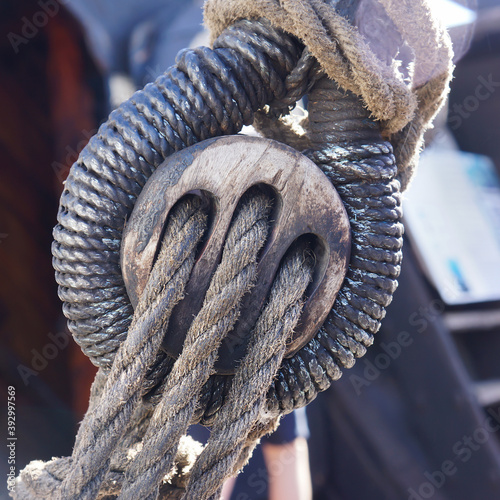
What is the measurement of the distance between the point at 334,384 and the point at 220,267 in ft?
3.31

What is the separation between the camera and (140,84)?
4.16 ft

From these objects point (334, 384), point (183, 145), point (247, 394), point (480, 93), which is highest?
point (480, 93)

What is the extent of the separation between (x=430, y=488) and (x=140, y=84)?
133 cm

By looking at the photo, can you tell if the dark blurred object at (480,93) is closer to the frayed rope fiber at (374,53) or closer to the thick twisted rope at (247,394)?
the frayed rope fiber at (374,53)

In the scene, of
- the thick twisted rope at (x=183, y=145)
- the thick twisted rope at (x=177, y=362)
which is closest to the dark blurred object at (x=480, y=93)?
the thick twisted rope at (x=183, y=145)

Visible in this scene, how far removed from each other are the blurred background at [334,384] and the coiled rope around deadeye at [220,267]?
69cm

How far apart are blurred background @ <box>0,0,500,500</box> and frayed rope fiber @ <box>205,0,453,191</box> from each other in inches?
22.4

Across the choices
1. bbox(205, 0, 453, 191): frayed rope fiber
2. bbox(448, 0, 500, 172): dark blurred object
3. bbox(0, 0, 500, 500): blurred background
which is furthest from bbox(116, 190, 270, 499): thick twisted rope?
bbox(448, 0, 500, 172): dark blurred object

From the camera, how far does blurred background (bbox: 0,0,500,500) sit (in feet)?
3.83

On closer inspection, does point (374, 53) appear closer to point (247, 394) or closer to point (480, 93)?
point (247, 394)

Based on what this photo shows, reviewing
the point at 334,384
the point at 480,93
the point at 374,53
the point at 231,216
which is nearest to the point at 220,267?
the point at 231,216

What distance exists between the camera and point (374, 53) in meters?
0.53

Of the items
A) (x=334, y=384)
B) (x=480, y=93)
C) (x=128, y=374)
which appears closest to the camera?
(x=128, y=374)

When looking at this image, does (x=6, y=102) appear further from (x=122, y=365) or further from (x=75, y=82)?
(x=122, y=365)
